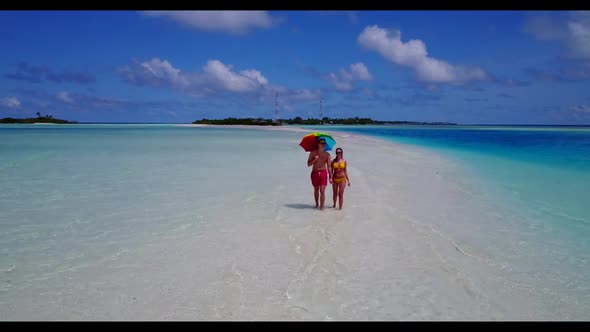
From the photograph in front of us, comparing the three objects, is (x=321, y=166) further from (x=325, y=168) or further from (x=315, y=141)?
(x=315, y=141)

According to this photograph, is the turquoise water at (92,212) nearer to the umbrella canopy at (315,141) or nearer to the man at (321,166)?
the man at (321,166)

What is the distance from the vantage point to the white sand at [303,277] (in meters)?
3.63

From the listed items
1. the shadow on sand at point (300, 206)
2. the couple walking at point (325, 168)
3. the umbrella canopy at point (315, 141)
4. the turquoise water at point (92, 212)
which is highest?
the umbrella canopy at point (315, 141)

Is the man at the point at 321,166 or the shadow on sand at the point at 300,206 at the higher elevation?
the man at the point at 321,166

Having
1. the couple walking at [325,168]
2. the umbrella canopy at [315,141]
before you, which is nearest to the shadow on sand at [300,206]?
the couple walking at [325,168]

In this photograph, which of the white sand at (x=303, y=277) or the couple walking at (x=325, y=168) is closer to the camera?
the white sand at (x=303, y=277)

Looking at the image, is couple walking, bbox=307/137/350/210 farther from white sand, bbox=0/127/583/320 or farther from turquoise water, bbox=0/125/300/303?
turquoise water, bbox=0/125/300/303

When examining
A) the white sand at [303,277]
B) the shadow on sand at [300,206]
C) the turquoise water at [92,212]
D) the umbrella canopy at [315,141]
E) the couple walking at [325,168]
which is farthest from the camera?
the shadow on sand at [300,206]

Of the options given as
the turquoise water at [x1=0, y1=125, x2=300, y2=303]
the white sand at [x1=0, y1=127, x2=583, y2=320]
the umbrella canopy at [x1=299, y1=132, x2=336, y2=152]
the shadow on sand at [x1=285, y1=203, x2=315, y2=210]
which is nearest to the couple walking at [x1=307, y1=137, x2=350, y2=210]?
the umbrella canopy at [x1=299, y1=132, x2=336, y2=152]

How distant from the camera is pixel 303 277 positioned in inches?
172

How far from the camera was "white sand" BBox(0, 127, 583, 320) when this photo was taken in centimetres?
363

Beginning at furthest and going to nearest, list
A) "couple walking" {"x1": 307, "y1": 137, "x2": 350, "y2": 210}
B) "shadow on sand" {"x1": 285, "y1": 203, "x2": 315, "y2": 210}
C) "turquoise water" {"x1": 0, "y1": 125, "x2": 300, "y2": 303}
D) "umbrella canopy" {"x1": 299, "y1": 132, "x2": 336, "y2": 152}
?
"shadow on sand" {"x1": 285, "y1": 203, "x2": 315, "y2": 210}, "umbrella canopy" {"x1": 299, "y1": 132, "x2": 336, "y2": 152}, "couple walking" {"x1": 307, "y1": 137, "x2": 350, "y2": 210}, "turquoise water" {"x1": 0, "y1": 125, "x2": 300, "y2": 303}
